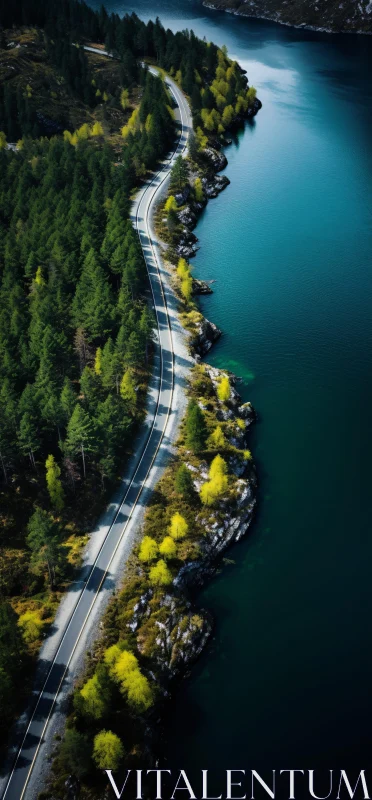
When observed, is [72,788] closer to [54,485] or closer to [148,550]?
[148,550]

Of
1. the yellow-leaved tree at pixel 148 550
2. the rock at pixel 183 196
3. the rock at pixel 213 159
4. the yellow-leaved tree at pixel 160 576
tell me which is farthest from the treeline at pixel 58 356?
the rock at pixel 213 159

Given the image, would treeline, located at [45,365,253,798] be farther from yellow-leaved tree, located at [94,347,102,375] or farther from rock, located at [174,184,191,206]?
rock, located at [174,184,191,206]

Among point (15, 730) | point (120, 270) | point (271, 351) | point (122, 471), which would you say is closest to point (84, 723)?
point (15, 730)

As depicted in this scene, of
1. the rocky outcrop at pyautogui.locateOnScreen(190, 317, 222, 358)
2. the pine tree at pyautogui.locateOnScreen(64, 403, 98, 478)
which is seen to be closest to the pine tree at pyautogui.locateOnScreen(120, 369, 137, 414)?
the pine tree at pyautogui.locateOnScreen(64, 403, 98, 478)

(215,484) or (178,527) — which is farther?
(215,484)

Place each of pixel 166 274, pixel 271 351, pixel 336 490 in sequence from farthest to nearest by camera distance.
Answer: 1. pixel 166 274
2. pixel 271 351
3. pixel 336 490

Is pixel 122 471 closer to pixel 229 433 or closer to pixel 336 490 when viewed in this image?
pixel 229 433

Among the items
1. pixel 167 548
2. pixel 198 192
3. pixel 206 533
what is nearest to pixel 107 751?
pixel 167 548

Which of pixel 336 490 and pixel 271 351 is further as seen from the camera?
pixel 271 351
